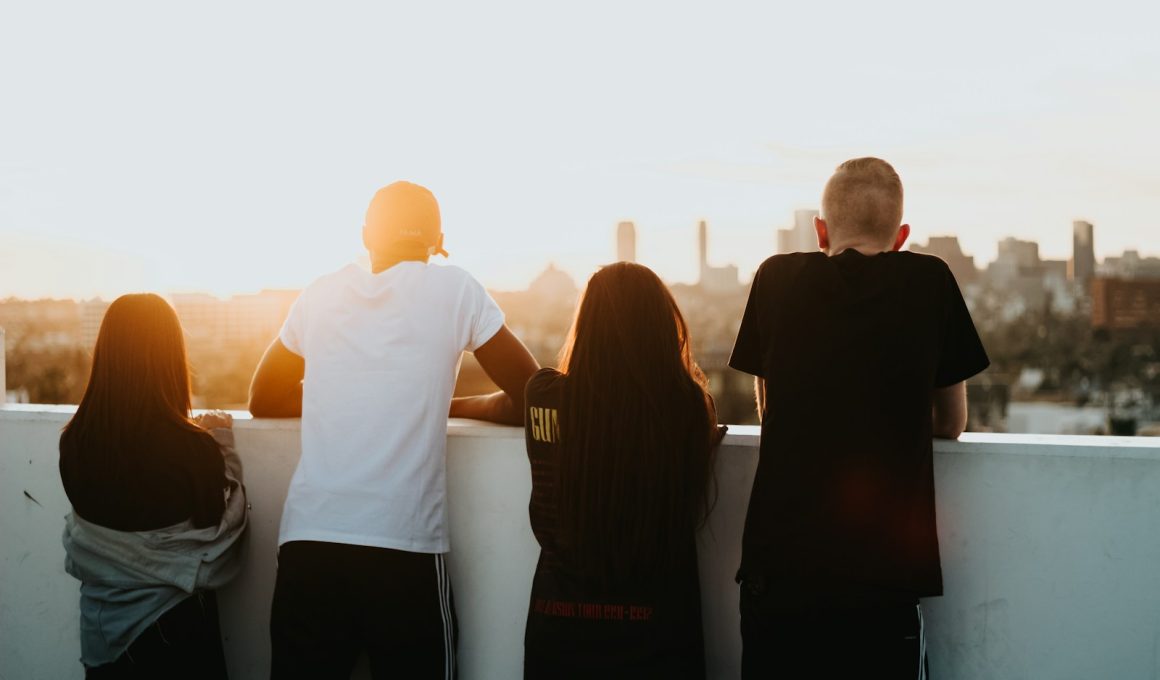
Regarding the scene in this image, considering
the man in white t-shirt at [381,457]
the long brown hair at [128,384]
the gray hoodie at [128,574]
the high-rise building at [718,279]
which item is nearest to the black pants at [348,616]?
the man in white t-shirt at [381,457]

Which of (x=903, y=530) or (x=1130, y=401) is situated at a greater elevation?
(x=903, y=530)

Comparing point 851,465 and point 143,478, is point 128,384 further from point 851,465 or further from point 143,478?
point 851,465

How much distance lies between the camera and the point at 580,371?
2.38m

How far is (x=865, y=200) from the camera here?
7.70 ft

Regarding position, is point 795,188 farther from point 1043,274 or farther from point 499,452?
point 499,452

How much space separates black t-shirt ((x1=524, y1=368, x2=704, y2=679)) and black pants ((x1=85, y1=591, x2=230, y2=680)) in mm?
1081

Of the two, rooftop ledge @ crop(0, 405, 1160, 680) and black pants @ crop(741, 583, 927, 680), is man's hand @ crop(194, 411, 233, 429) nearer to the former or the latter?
rooftop ledge @ crop(0, 405, 1160, 680)

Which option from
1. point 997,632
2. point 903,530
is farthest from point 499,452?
point 997,632

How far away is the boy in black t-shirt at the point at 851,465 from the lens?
2.20m

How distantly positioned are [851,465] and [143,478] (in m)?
1.90

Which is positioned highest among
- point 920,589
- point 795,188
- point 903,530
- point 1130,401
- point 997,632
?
point 795,188

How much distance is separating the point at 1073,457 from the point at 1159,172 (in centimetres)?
11504

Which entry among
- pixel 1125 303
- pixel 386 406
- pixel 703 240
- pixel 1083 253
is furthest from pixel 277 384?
pixel 1083 253

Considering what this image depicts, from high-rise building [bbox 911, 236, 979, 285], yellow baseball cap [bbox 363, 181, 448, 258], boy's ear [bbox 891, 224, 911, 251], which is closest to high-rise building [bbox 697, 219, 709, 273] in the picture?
high-rise building [bbox 911, 236, 979, 285]
